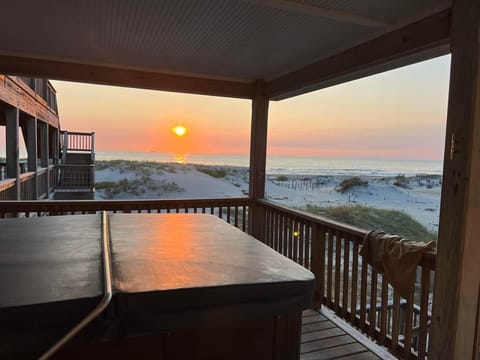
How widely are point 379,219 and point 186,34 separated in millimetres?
3059

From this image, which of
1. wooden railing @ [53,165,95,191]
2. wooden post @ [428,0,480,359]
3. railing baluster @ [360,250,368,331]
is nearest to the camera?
wooden post @ [428,0,480,359]

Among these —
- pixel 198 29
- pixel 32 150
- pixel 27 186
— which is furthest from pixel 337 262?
pixel 32 150

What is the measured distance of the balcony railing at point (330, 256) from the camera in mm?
2387

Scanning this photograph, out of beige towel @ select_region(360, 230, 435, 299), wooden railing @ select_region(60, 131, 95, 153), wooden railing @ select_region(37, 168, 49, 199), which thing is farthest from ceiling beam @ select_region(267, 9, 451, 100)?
wooden railing @ select_region(60, 131, 95, 153)

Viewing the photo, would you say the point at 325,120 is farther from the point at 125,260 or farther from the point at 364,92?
the point at 125,260

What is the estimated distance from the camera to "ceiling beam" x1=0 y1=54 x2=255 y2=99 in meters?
3.69

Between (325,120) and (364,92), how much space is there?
1.39m

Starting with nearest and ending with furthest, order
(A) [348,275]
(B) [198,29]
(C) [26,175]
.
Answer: (B) [198,29], (A) [348,275], (C) [26,175]

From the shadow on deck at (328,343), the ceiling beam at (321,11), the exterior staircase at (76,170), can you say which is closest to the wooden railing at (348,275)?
the shadow on deck at (328,343)

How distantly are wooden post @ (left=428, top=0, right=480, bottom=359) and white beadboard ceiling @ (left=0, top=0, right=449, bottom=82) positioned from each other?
0.45 metres

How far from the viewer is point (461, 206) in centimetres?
191

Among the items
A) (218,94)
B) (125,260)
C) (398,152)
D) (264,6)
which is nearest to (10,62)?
(218,94)

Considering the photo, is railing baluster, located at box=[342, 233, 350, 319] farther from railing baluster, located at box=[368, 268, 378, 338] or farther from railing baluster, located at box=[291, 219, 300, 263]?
railing baluster, located at box=[291, 219, 300, 263]

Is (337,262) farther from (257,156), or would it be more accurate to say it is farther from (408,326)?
(257,156)
